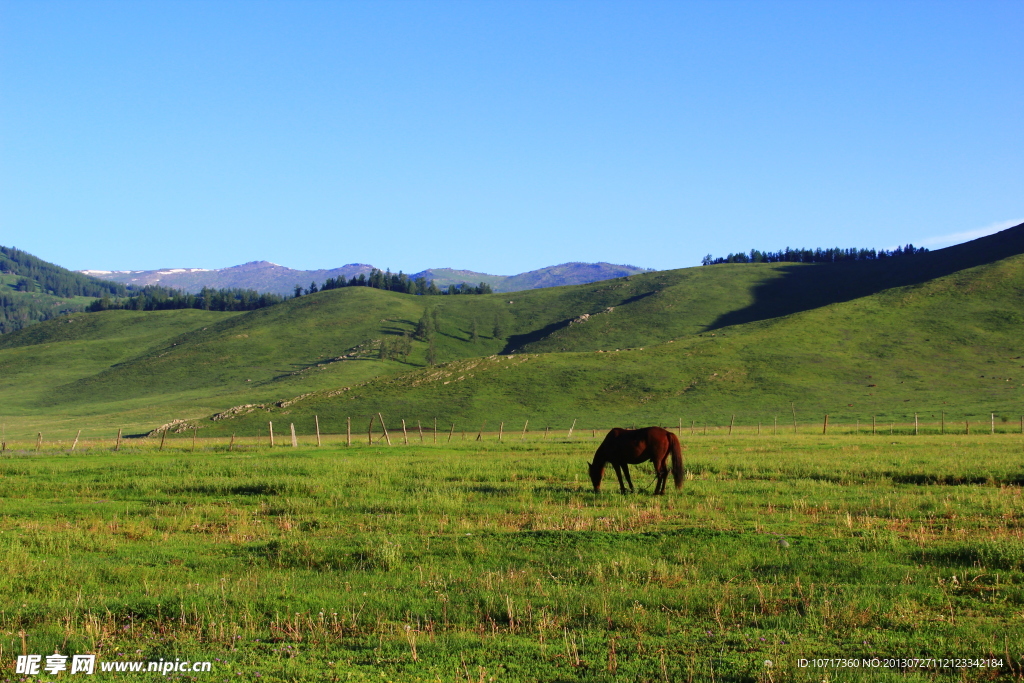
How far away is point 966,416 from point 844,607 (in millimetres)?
73247

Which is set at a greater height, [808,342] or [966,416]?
[808,342]

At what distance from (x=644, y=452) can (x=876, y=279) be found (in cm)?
18451

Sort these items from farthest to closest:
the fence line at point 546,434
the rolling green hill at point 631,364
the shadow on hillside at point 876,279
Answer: the shadow on hillside at point 876,279 < the rolling green hill at point 631,364 < the fence line at point 546,434

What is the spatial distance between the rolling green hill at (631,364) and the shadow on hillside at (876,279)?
29.8 inches

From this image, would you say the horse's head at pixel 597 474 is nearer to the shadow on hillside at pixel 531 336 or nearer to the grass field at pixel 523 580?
the grass field at pixel 523 580

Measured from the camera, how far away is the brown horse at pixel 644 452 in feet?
69.0

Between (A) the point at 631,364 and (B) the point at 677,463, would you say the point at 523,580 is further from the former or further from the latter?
(A) the point at 631,364

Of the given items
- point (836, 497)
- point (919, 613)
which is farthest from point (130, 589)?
point (836, 497)

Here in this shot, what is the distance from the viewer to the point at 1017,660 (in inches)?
311

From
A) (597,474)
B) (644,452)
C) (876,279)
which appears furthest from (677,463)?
(876,279)

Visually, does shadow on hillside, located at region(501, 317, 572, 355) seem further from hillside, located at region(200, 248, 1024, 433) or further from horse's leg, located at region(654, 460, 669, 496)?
horse's leg, located at region(654, 460, 669, 496)

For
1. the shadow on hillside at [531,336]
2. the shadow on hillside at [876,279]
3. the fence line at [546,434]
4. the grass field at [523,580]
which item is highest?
the shadow on hillside at [876,279]

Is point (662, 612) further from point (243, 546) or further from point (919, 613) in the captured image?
point (243, 546)

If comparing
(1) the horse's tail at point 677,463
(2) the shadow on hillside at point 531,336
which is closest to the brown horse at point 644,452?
A: (1) the horse's tail at point 677,463
